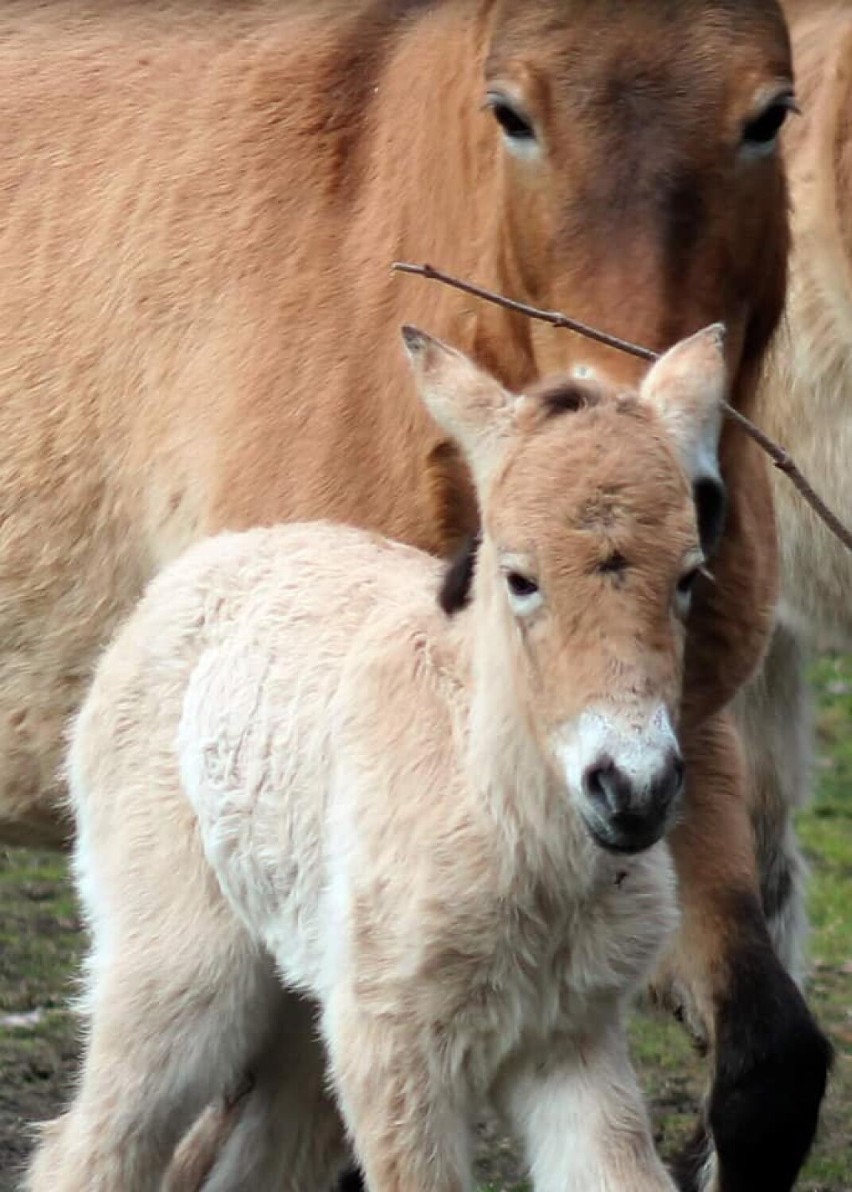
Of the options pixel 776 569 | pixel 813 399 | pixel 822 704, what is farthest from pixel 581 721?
pixel 822 704

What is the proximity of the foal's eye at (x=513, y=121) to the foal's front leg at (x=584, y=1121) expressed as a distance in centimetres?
153

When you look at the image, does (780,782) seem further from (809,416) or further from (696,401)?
(696,401)

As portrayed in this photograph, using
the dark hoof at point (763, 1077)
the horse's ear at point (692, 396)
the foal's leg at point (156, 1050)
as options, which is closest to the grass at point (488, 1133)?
the dark hoof at point (763, 1077)

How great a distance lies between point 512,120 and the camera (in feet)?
15.5

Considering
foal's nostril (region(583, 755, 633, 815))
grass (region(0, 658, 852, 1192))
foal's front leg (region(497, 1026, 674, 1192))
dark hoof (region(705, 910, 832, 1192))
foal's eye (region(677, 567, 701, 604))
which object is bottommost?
grass (region(0, 658, 852, 1192))

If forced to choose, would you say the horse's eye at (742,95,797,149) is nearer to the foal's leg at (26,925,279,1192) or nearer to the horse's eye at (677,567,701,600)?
the horse's eye at (677,567,701,600)

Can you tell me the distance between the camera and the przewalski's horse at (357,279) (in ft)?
15.2

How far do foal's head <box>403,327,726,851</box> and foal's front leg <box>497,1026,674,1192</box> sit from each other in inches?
19.6

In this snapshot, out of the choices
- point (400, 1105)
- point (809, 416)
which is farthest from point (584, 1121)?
point (809, 416)

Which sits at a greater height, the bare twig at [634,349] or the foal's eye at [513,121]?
the foal's eye at [513,121]

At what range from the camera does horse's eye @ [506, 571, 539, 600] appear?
11.9 ft

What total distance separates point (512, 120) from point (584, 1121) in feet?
5.57

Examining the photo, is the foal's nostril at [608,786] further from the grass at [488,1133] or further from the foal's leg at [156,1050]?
the grass at [488,1133]

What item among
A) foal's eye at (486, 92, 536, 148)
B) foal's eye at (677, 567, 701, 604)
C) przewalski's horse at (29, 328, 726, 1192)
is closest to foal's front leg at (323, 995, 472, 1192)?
przewalski's horse at (29, 328, 726, 1192)
